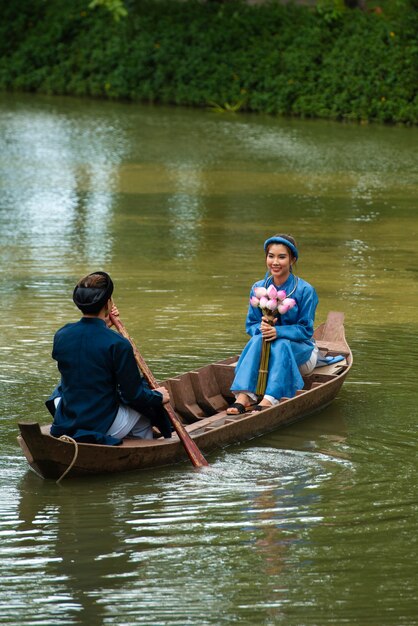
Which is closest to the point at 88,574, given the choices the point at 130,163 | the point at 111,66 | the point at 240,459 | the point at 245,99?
the point at 240,459

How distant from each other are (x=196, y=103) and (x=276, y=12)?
2.86 m

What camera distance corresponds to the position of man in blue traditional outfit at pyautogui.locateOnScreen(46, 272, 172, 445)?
7848mm

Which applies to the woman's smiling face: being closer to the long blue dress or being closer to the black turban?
the long blue dress

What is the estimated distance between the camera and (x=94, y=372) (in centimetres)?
788

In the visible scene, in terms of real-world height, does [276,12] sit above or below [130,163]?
above

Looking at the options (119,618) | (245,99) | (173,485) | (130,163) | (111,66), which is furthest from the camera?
(111,66)

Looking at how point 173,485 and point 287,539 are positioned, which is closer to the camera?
point 287,539

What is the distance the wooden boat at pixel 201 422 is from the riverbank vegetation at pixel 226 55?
18846 millimetres

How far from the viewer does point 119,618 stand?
613 centimetres

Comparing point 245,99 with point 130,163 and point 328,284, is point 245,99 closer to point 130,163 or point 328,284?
point 130,163

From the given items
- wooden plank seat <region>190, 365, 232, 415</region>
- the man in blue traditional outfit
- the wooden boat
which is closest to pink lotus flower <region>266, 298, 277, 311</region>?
the wooden boat

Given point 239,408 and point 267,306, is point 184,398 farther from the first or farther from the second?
point 267,306

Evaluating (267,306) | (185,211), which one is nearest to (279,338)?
(267,306)

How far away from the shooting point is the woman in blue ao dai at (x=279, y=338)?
30.5 feet
